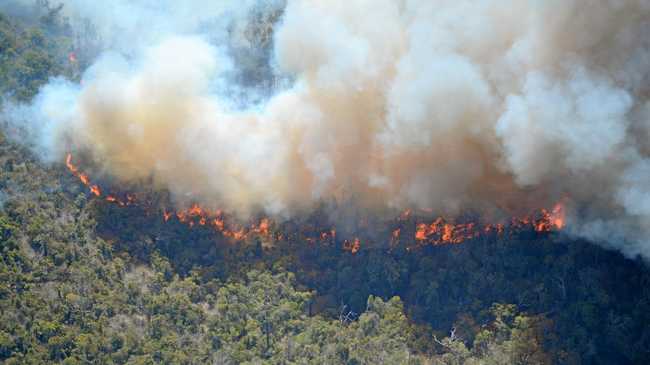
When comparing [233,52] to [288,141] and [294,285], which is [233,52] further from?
[294,285]

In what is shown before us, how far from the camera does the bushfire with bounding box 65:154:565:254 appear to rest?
57688 mm

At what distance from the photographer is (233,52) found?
68625 millimetres

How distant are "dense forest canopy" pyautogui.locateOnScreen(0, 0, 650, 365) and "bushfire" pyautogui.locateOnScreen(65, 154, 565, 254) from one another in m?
0.21

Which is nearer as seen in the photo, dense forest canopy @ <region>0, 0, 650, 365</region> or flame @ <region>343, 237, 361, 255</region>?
dense forest canopy @ <region>0, 0, 650, 365</region>

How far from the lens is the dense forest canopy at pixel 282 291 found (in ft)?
179

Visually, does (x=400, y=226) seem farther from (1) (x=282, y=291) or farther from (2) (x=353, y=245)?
(1) (x=282, y=291)

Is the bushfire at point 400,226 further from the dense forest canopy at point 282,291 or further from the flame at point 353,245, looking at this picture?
the dense forest canopy at point 282,291

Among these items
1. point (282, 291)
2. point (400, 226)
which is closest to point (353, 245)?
point (400, 226)

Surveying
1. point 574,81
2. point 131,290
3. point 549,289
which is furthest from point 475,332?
point 131,290

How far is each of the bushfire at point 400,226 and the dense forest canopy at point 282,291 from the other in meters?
0.21

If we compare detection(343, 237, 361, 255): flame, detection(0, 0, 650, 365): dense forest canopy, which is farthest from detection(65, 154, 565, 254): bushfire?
detection(0, 0, 650, 365): dense forest canopy

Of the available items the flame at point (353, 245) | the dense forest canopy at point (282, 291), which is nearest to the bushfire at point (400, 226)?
the flame at point (353, 245)

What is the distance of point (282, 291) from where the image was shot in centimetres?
5934

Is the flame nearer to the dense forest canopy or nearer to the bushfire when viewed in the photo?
the bushfire
